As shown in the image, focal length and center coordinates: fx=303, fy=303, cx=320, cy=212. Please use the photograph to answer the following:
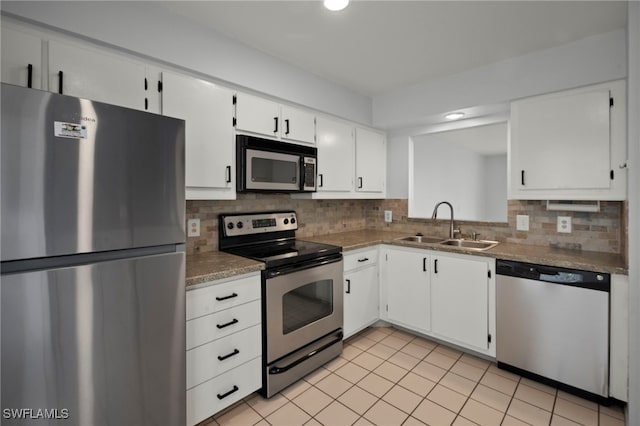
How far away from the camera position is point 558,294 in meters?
1.99

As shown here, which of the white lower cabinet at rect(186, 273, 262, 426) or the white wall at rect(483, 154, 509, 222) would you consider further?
the white wall at rect(483, 154, 509, 222)

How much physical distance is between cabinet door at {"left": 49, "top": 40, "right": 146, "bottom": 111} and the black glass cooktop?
1.14 meters

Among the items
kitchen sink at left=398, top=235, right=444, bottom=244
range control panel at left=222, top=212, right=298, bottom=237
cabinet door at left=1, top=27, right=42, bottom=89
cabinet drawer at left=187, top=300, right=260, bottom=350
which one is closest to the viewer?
cabinet door at left=1, top=27, right=42, bottom=89

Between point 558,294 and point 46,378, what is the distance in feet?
8.80

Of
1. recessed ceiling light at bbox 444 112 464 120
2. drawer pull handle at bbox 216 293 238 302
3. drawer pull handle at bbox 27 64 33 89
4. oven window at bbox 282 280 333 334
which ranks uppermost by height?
recessed ceiling light at bbox 444 112 464 120

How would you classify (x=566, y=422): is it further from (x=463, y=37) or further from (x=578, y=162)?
(x=463, y=37)

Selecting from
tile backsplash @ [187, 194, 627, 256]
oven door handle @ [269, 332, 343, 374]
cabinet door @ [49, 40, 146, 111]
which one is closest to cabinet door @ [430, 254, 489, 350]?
tile backsplash @ [187, 194, 627, 256]

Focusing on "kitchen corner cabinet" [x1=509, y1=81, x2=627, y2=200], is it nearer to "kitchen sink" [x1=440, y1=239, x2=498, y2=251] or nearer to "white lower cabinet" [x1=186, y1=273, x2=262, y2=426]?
"kitchen sink" [x1=440, y1=239, x2=498, y2=251]

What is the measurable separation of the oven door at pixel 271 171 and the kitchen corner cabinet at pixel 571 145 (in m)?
1.72

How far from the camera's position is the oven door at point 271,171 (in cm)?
214

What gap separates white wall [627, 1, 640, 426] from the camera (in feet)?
4.92

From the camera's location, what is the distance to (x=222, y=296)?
1.72 meters

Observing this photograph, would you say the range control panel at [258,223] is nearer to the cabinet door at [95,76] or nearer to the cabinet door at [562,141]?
the cabinet door at [95,76]

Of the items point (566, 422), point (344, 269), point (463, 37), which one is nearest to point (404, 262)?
point (344, 269)
